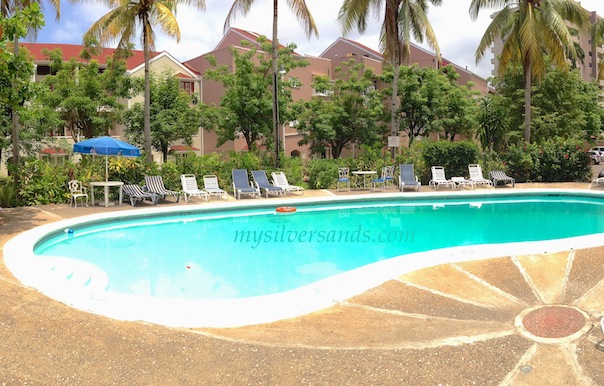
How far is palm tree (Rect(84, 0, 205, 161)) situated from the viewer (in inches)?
779

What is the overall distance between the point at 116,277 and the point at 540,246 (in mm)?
7097

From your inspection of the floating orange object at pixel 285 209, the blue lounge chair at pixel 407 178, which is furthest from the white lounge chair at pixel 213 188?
the blue lounge chair at pixel 407 178

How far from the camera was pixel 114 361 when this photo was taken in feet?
14.3

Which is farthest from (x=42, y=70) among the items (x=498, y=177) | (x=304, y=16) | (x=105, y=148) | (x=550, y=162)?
(x=550, y=162)

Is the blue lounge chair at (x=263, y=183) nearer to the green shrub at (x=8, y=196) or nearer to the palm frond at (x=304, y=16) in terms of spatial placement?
the palm frond at (x=304, y=16)

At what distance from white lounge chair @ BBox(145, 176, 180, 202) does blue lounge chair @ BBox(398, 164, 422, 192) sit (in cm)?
856

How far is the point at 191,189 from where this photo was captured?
17047 mm

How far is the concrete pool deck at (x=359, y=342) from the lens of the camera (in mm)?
4086

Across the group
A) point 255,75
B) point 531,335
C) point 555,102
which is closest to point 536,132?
point 555,102

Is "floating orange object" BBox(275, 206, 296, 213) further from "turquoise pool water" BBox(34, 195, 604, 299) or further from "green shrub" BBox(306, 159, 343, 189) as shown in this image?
"green shrub" BBox(306, 159, 343, 189)

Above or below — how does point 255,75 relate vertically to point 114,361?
above

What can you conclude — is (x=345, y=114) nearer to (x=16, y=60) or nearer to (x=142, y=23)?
(x=142, y=23)

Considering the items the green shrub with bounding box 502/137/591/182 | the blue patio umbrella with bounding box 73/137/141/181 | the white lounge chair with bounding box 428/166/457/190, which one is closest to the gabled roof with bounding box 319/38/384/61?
the green shrub with bounding box 502/137/591/182

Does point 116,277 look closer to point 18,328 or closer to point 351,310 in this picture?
point 18,328
